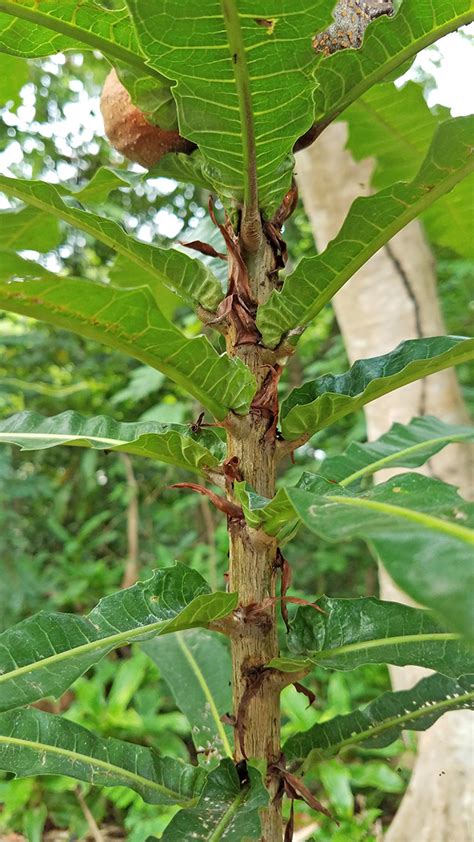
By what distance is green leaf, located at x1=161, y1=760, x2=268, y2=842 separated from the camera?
48cm

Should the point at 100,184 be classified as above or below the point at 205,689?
above

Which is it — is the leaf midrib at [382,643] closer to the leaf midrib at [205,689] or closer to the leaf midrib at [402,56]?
the leaf midrib at [205,689]

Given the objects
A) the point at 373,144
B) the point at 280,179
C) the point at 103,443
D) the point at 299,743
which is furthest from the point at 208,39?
the point at 299,743

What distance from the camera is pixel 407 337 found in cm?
150

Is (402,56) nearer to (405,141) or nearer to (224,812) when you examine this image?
(405,141)

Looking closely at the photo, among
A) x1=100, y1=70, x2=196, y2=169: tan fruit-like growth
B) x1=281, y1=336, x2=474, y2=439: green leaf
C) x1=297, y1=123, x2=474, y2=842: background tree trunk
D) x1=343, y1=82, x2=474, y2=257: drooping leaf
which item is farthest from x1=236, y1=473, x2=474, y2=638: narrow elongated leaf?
x1=297, y1=123, x2=474, y2=842: background tree trunk

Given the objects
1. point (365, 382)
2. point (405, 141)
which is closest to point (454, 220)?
point (405, 141)

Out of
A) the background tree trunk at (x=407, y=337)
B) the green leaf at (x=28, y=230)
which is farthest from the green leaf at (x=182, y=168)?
the background tree trunk at (x=407, y=337)

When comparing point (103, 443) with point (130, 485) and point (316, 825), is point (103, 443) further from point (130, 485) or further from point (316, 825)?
point (130, 485)

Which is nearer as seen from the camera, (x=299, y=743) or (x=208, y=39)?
(x=208, y=39)

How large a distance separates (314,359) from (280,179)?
267 centimetres

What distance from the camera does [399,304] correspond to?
1.52 m

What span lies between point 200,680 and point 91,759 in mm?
210

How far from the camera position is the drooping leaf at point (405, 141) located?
740 mm
